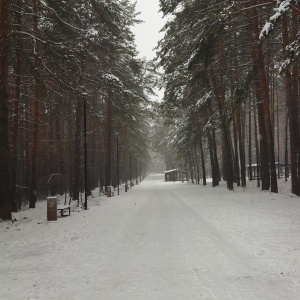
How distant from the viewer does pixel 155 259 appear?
18.6 feet

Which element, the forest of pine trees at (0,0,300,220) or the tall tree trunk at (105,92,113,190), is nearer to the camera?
the forest of pine trees at (0,0,300,220)

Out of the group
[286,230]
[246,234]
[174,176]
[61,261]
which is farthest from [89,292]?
[174,176]

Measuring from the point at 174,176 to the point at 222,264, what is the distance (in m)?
51.8

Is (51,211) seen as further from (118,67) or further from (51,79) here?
(118,67)

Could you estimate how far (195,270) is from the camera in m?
5.00

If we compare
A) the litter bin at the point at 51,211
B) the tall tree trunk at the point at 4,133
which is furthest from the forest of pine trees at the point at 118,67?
the litter bin at the point at 51,211

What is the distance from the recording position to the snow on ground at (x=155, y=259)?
165 inches

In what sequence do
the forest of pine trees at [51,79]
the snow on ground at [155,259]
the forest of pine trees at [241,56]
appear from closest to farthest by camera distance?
the snow on ground at [155,259] → the forest of pine trees at [241,56] → the forest of pine trees at [51,79]

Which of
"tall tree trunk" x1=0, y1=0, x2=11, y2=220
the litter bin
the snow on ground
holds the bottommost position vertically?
the snow on ground

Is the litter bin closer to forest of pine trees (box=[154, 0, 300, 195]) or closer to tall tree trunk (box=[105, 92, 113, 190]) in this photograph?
forest of pine trees (box=[154, 0, 300, 195])

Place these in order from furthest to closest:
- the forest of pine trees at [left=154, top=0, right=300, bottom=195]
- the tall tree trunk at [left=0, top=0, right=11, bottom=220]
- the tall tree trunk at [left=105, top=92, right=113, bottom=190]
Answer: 1. the tall tree trunk at [left=105, top=92, right=113, bottom=190]
2. the tall tree trunk at [left=0, top=0, right=11, bottom=220]
3. the forest of pine trees at [left=154, top=0, right=300, bottom=195]

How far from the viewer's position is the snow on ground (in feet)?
13.7

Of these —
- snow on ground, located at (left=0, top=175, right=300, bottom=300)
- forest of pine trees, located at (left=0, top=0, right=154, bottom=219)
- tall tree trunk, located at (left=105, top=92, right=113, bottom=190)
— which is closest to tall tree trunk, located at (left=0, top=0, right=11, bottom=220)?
forest of pine trees, located at (left=0, top=0, right=154, bottom=219)

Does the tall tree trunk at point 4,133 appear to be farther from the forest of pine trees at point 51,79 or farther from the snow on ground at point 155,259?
the snow on ground at point 155,259
